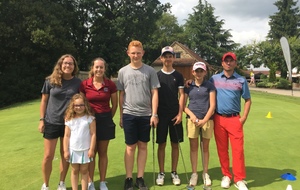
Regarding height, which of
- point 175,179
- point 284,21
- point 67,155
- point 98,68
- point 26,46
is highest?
point 284,21

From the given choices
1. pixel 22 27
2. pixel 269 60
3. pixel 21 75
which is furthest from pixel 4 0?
pixel 269 60

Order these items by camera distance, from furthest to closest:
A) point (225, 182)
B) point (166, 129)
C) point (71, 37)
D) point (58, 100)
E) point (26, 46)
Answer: point (71, 37) → point (26, 46) → point (166, 129) → point (225, 182) → point (58, 100)

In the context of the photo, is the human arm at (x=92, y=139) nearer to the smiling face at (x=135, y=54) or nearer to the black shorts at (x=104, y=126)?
the black shorts at (x=104, y=126)

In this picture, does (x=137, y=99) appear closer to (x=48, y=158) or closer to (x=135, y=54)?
(x=135, y=54)

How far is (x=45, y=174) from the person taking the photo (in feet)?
12.9

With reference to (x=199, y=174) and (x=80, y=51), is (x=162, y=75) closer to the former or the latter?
(x=199, y=174)

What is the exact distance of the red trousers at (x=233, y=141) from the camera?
162 inches

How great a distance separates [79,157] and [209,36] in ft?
183

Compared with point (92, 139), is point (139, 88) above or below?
above

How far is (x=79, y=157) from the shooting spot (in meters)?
3.60

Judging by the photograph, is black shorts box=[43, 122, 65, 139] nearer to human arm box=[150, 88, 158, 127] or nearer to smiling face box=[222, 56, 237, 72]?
human arm box=[150, 88, 158, 127]

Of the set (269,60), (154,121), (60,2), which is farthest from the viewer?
(269,60)

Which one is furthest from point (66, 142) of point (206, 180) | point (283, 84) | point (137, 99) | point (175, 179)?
point (283, 84)

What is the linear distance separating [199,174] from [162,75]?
170cm
